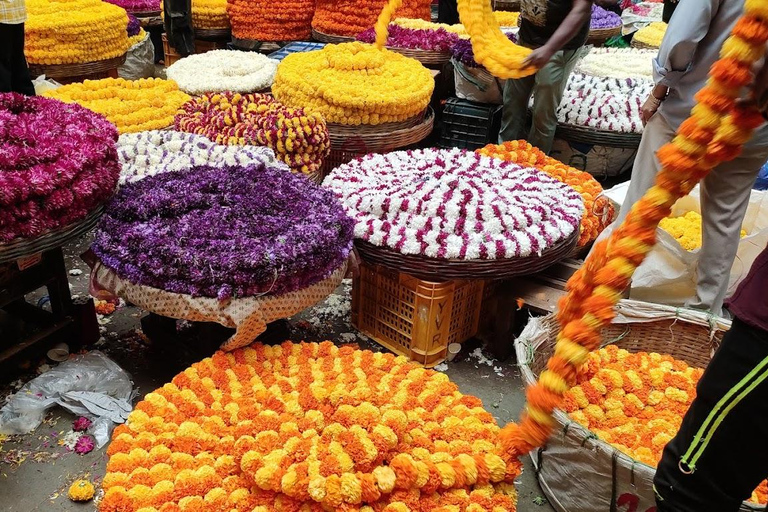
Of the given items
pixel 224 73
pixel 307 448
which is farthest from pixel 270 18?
pixel 307 448

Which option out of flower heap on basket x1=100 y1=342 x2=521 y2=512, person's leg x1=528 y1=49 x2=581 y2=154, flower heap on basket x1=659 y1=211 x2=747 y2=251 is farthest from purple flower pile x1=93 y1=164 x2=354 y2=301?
person's leg x1=528 y1=49 x2=581 y2=154

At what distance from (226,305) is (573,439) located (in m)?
1.21

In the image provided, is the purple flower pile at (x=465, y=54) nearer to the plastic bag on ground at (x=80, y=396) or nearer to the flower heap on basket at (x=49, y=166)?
the flower heap on basket at (x=49, y=166)

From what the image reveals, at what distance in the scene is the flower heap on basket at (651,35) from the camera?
22.9ft

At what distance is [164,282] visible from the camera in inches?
85.3

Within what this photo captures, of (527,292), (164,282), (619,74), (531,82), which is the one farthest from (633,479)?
(619,74)

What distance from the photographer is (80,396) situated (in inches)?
93.0

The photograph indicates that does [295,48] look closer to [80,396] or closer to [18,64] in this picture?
[18,64]

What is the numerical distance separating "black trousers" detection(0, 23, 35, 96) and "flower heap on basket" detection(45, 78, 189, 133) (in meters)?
0.23

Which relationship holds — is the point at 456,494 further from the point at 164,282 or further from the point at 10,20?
the point at 10,20

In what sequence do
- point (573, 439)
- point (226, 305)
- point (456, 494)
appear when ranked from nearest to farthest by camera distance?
point (456, 494), point (573, 439), point (226, 305)

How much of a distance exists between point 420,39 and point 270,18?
1.73 m

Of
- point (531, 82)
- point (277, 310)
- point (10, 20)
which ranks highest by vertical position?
point (10, 20)

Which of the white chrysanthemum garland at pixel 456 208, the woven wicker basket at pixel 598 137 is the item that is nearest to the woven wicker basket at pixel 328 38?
the woven wicker basket at pixel 598 137
